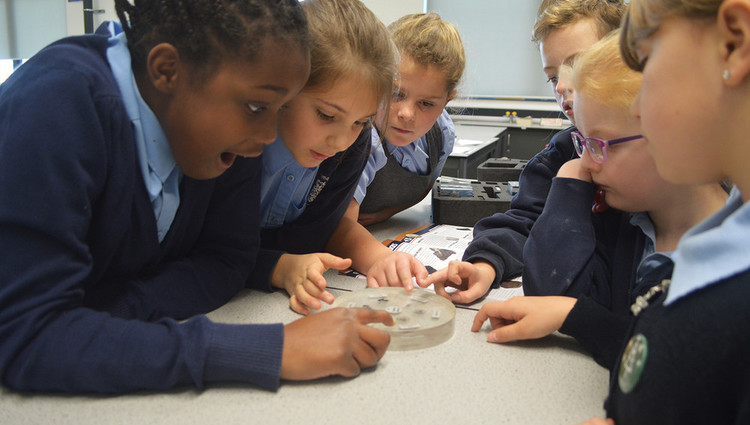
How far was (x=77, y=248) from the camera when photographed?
0.64 meters

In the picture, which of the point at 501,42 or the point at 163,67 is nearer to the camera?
the point at 163,67

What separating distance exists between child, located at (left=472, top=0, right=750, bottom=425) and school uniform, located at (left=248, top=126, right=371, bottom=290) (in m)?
0.72

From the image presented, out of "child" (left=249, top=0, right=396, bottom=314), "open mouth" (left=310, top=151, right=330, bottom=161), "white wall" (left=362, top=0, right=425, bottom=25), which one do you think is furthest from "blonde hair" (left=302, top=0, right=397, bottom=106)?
"white wall" (left=362, top=0, right=425, bottom=25)

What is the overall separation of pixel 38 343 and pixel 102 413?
108mm

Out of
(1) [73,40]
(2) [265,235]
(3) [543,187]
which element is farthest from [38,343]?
(3) [543,187]

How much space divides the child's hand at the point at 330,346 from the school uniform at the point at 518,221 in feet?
1.42

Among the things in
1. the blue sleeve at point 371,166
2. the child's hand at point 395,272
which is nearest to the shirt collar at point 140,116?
the child's hand at point 395,272

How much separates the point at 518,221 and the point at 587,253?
270mm

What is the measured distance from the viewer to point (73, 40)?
0.73m

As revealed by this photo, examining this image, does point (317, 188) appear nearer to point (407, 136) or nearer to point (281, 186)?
point (281, 186)

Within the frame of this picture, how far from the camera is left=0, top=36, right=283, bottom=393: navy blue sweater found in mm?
601

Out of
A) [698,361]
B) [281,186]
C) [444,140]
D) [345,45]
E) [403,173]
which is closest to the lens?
[698,361]

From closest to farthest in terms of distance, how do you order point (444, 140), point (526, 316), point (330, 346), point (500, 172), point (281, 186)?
point (330, 346) < point (526, 316) < point (281, 186) < point (444, 140) < point (500, 172)

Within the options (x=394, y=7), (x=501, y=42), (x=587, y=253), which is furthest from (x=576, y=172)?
(x=501, y=42)
